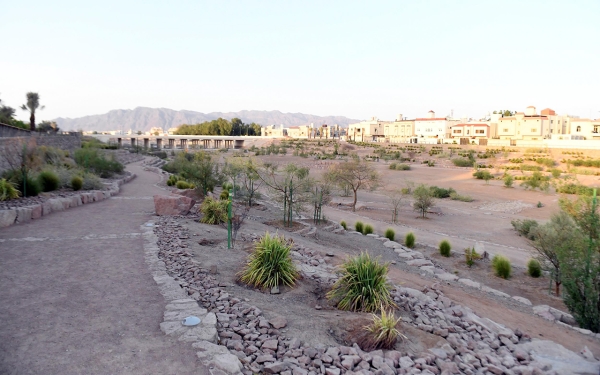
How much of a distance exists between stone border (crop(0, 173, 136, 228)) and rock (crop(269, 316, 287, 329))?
9.96 meters

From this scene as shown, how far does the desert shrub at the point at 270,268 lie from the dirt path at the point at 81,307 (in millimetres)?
1832

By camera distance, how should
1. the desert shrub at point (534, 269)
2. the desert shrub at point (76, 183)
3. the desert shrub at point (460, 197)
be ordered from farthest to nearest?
1. the desert shrub at point (460, 197)
2. the desert shrub at point (76, 183)
3. the desert shrub at point (534, 269)

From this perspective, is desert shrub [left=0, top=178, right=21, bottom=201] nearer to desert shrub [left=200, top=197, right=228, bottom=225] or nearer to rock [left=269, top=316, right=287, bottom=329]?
desert shrub [left=200, top=197, right=228, bottom=225]

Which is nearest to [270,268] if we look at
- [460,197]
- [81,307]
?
[81,307]

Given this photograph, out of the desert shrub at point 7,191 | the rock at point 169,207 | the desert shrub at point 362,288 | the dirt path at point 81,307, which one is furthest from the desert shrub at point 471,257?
the desert shrub at point 7,191

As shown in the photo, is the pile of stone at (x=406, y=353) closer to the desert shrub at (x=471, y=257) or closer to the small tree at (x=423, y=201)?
the desert shrub at (x=471, y=257)

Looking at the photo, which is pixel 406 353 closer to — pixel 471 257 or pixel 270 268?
pixel 270 268

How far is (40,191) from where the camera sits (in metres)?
17.1

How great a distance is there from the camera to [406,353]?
6.07 metres

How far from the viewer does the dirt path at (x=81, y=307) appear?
17.3 ft

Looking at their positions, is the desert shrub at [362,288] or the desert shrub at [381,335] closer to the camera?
the desert shrub at [381,335]

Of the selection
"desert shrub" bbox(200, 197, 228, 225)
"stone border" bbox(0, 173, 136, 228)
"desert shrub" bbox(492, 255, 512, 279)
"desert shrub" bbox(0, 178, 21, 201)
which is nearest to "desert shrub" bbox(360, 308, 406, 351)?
"desert shrub" bbox(492, 255, 512, 279)

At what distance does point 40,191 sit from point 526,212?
29035mm

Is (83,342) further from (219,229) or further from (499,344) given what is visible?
(219,229)
